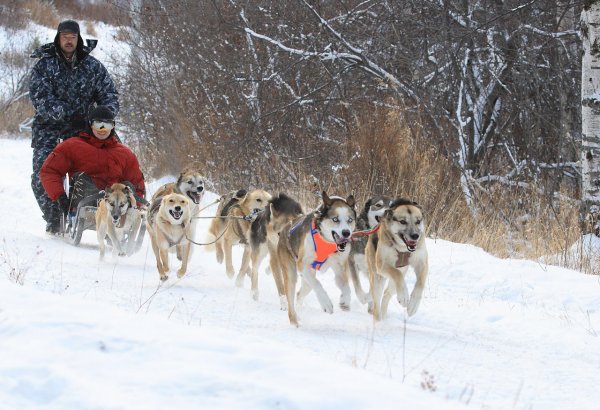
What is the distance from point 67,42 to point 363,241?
4499 mm

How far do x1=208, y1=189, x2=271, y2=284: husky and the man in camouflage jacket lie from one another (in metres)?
2.04

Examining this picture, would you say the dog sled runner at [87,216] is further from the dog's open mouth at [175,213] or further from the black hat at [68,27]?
the black hat at [68,27]

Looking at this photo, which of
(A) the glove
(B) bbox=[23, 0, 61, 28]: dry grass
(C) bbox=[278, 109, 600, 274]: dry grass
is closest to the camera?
(A) the glove

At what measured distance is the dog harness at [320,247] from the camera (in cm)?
560

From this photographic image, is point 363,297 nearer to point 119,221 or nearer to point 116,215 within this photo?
point 116,215

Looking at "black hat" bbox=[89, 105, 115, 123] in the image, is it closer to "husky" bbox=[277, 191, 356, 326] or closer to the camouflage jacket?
the camouflage jacket

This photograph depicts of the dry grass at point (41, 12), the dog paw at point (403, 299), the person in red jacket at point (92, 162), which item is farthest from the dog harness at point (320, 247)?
the dry grass at point (41, 12)

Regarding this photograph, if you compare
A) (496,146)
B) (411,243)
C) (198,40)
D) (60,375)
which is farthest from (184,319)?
(198,40)

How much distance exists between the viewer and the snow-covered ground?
3.13 meters

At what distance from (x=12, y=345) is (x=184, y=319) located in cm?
181

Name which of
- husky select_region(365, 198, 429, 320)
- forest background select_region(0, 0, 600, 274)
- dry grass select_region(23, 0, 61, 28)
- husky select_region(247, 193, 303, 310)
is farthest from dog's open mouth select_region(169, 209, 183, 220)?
dry grass select_region(23, 0, 61, 28)

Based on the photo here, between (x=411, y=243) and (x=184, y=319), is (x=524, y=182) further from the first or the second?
(x=184, y=319)

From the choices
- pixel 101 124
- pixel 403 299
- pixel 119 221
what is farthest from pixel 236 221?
pixel 403 299

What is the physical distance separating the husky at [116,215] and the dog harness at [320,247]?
3.21 meters
